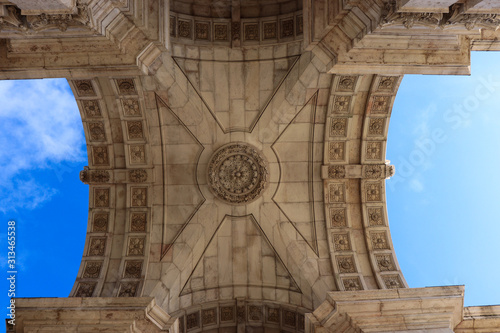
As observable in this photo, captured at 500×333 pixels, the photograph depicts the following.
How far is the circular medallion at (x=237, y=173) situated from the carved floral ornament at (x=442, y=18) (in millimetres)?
7928

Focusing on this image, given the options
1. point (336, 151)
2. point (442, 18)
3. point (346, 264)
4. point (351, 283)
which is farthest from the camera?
point (336, 151)

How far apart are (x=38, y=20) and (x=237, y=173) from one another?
29.4ft

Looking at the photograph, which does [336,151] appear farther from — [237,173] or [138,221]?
[138,221]

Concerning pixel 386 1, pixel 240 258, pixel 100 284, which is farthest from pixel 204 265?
pixel 386 1

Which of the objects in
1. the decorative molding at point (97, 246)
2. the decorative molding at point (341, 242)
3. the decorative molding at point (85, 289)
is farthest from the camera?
the decorative molding at point (341, 242)

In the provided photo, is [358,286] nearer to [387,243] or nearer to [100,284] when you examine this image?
[387,243]

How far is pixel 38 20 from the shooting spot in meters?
8.80

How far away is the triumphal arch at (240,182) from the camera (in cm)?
1442

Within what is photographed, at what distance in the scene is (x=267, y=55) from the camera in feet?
49.8

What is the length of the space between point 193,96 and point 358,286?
925 centimetres

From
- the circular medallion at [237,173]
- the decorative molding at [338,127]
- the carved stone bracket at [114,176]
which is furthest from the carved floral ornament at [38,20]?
the decorative molding at [338,127]

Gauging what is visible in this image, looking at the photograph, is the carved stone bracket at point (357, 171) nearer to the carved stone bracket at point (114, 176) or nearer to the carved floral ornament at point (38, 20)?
the carved stone bracket at point (114, 176)

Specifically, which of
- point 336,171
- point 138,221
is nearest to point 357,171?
point 336,171

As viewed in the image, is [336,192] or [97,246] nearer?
[97,246]
